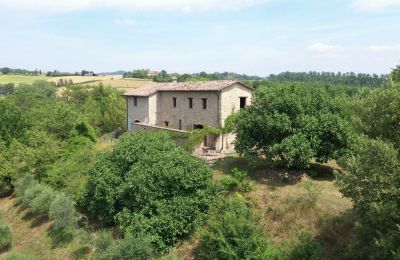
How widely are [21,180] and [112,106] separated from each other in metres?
19.5

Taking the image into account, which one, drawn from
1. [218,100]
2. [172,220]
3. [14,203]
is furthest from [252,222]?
[14,203]

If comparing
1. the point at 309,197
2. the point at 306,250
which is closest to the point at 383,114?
the point at 306,250

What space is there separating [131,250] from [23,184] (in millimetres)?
18632

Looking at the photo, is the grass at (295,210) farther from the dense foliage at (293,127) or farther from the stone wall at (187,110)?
the stone wall at (187,110)

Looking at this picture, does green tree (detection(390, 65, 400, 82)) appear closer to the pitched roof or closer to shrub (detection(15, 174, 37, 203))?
the pitched roof

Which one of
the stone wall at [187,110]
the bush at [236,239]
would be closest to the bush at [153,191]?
the bush at [236,239]

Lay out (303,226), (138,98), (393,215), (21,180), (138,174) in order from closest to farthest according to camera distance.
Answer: (393,215), (303,226), (138,174), (21,180), (138,98)

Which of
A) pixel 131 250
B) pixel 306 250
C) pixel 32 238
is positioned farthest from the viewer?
pixel 32 238

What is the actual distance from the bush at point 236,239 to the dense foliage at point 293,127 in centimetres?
559

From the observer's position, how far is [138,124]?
3984 cm

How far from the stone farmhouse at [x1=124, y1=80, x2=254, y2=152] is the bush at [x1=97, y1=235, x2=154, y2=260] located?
1459 cm

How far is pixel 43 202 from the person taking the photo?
27.9m

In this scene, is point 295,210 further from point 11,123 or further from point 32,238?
point 11,123

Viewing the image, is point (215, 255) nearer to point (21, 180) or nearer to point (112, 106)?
point (21, 180)
